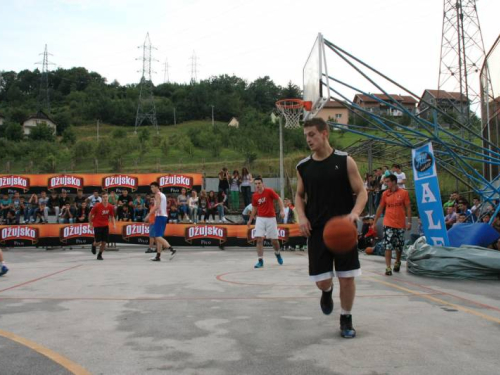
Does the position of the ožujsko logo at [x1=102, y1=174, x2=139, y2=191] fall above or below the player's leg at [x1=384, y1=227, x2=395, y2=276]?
above

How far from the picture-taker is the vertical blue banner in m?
9.26

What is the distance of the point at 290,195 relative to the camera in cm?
3244

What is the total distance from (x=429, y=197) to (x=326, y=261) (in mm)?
5847

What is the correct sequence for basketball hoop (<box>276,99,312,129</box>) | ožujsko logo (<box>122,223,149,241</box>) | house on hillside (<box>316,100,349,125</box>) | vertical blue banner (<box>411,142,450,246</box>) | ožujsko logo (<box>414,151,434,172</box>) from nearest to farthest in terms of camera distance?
vertical blue banner (<box>411,142,450,246</box>), ožujsko logo (<box>414,151,434,172</box>), house on hillside (<box>316,100,349,125</box>), ožujsko logo (<box>122,223,149,241</box>), basketball hoop (<box>276,99,312,129</box>)

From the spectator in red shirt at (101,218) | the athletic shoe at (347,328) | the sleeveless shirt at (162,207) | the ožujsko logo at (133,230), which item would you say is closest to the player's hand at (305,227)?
the athletic shoe at (347,328)

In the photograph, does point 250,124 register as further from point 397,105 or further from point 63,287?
point 63,287

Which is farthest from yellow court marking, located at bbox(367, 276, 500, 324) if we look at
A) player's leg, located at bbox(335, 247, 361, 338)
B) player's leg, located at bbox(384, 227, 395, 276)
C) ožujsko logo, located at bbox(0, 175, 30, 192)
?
ožujsko logo, located at bbox(0, 175, 30, 192)

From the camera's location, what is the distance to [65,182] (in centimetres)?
2059

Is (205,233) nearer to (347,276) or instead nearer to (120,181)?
(120,181)

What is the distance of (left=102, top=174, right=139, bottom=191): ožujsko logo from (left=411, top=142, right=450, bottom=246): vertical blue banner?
1361 cm

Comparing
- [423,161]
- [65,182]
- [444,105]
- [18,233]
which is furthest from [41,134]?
[423,161]

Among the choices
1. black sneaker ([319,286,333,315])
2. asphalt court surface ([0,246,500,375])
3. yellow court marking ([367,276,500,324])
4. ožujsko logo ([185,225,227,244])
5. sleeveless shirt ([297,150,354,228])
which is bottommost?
yellow court marking ([367,276,500,324])

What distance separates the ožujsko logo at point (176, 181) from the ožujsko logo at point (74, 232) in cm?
433

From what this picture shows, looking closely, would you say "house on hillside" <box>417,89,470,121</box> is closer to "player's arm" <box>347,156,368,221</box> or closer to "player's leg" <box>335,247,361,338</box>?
"player's arm" <box>347,156,368,221</box>
